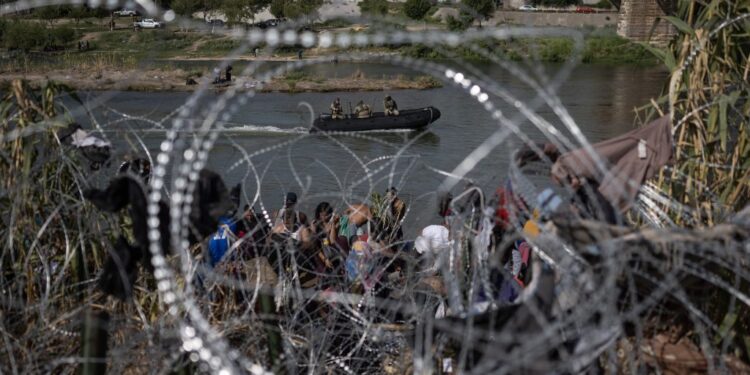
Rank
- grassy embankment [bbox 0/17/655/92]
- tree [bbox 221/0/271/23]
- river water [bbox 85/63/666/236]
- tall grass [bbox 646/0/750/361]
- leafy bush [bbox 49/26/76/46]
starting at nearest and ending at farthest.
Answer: tall grass [bbox 646/0/750/361], river water [bbox 85/63/666/236], grassy embankment [bbox 0/17/655/92], leafy bush [bbox 49/26/76/46], tree [bbox 221/0/271/23]

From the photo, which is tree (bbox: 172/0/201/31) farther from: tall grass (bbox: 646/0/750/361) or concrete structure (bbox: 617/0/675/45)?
tall grass (bbox: 646/0/750/361)

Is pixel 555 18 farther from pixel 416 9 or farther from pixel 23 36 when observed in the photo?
pixel 23 36

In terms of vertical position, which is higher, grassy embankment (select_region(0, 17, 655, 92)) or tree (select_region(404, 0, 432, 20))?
tree (select_region(404, 0, 432, 20))

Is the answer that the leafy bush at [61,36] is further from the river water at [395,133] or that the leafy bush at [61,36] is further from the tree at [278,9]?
the tree at [278,9]

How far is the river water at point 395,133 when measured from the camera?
1781cm

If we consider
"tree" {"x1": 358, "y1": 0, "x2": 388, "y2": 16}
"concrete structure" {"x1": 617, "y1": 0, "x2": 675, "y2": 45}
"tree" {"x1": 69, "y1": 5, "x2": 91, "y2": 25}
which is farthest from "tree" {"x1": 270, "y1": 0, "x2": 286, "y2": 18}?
"concrete structure" {"x1": 617, "y1": 0, "x2": 675, "y2": 45}

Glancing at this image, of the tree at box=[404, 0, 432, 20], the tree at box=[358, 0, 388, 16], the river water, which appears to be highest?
the tree at box=[358, 0, 388, 16]

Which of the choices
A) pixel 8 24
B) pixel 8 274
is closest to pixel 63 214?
pixel 8 274

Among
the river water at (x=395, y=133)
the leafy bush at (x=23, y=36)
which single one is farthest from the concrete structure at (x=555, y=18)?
the leafy bush at (x=23, y=36)

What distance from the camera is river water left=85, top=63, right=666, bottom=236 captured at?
17812 mm

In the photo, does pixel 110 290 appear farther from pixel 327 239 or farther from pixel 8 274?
pixel 327 239

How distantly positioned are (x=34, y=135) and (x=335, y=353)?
2065 mm

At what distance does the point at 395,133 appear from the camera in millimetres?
28562

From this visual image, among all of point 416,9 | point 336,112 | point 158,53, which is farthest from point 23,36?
point 336,112
